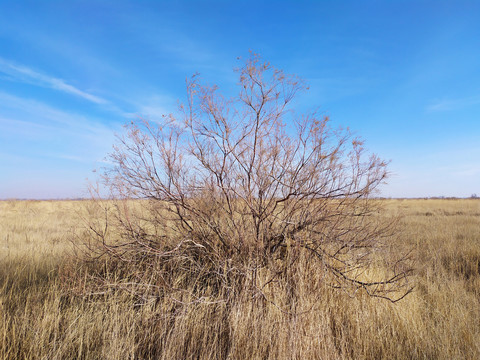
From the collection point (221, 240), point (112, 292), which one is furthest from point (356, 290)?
point (112, 292)

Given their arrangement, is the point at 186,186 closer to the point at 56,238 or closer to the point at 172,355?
the point at 172,355

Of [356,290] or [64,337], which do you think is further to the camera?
[356,290]

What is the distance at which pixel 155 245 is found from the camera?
4.53 m

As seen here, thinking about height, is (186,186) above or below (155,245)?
above

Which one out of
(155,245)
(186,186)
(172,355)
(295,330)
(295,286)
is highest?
(186,186)

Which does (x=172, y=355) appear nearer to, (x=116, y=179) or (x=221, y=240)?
(x=221, y=240)

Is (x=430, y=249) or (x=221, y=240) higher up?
(x=221, y=240)

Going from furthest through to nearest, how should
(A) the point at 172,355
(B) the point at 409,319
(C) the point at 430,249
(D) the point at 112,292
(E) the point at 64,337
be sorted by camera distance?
(C) the point at 430,249
(D) the point at 112,292
(B) the point at 409,319
(E) the point at 64,337
(A) the point at 172,355

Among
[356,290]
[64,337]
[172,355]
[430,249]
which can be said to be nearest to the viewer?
[172,355]

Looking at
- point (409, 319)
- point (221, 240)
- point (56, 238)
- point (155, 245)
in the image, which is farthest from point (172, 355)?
point (56, 238)

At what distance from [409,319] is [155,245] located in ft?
12.2

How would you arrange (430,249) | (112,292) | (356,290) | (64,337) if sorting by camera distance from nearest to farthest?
(64,337) < (356,290) < (112,292) < (430,249)

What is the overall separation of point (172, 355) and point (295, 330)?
130cm

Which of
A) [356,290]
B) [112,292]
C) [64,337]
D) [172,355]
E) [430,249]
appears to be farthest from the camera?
[430,249]
